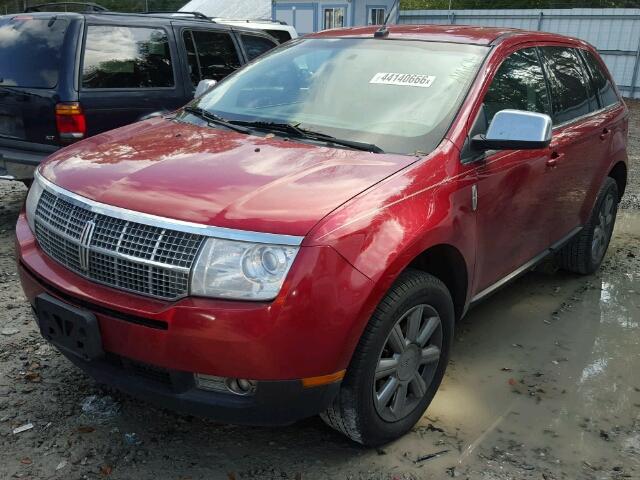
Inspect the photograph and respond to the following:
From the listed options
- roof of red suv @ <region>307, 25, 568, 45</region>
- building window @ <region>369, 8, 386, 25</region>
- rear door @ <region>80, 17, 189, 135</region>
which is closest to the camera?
roof of red suv @ <region>307, 25, 568, 45</region>

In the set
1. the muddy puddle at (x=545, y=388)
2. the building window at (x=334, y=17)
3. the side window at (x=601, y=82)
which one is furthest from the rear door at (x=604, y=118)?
the building window at (x=334, y=17)

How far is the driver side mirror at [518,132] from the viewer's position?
299cm

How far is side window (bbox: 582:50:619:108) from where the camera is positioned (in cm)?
479

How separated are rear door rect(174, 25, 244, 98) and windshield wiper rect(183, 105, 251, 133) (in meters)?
2.59

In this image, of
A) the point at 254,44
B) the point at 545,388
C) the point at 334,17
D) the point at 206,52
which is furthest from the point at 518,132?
the point at 334,17

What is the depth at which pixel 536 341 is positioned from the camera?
3.98 m

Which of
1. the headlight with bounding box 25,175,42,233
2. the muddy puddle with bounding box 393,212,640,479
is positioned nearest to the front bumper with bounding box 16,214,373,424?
the headlight with bounding box 25,175,42,233

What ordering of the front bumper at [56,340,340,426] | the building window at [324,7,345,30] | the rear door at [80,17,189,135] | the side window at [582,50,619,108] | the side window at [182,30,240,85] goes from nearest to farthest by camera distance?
the front bumper at [56,340,340,426]
the side window at [582,50,619,108]
the rear door at [80,17,189,135]
the side window at [182,30,240,85]
the building window at [324,7,345,30]

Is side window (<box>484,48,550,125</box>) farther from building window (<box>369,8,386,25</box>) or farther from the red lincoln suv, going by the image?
building window (<box>369,8,386,25</box>)

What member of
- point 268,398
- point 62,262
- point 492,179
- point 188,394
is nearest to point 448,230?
point 492,179

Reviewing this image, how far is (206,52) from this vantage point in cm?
658

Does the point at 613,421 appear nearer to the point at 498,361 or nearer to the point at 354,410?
the point at 498,361

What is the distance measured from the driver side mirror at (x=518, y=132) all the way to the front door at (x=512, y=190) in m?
0.16

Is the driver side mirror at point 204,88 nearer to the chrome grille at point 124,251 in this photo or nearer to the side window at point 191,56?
the chrome grille at point 124,251
